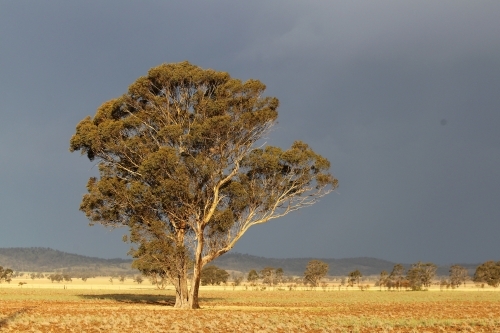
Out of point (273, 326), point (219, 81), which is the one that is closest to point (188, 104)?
point (219, 81)

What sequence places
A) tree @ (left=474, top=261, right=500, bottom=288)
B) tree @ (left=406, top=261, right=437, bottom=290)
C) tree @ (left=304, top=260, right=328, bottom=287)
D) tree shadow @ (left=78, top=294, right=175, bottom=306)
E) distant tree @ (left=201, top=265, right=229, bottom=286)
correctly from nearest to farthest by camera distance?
1. tree shadow @ (left=78, top=294, right=175, bottom=306)
2. tree @ (left=406, top=261, right=437, bottom=290)
3. tree @ (left=304, top=260, right=328, bottom=287)
4. distant tree @ (left=201, top=265, right=229, bottom=286)
5. tree @ (left=474, top=261, right=500, bottom=288)

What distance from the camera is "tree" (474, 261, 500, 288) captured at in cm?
13062

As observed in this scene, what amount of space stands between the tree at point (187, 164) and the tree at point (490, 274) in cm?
10210

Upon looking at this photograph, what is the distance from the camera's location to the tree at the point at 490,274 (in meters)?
131

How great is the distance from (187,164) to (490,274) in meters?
112

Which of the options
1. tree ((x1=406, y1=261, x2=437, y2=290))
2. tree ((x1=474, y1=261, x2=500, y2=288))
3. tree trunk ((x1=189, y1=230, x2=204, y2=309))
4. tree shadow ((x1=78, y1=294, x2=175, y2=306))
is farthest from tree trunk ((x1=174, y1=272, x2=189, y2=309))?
tree ((x1=474, y1=261, x2=500, y2=288))

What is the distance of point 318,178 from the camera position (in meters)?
42.4

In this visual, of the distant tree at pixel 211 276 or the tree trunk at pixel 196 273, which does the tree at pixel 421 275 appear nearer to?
the distant tree at pixel 211 276

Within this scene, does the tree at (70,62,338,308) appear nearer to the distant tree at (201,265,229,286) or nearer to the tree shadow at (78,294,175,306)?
the tree shadow at (78,294,175,306)

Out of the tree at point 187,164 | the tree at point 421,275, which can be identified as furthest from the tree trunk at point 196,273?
the tree at point 421,275

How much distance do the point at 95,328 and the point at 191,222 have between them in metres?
15.6

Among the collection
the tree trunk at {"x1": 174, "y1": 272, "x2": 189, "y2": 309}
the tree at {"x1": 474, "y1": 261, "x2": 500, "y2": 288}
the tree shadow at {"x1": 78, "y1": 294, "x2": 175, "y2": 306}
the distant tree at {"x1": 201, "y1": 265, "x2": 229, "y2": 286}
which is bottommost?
the tree shadow at {"x1": 78, "y1": 294, "x2": 175, "y2": 306}

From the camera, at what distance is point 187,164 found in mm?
38625

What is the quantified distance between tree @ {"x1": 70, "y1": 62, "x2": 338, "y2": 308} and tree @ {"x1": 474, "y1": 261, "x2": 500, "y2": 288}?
335ft
